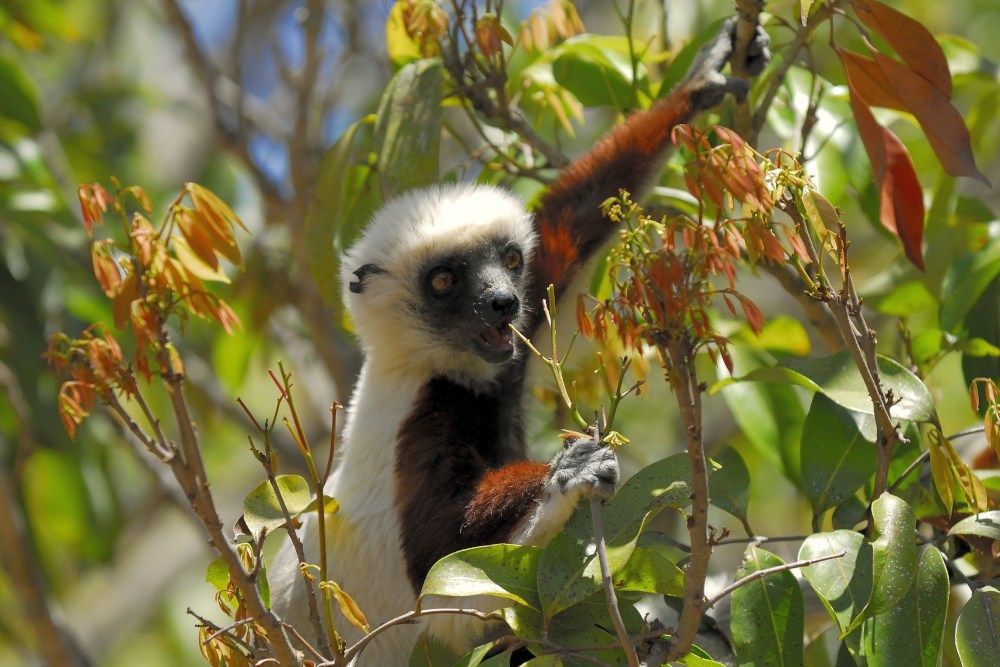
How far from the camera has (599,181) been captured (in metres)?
3.79

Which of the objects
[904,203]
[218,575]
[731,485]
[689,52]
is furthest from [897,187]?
[218,575]

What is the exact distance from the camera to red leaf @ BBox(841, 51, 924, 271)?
225 centimetres

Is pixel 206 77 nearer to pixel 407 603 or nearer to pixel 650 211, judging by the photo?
pixel 650 211

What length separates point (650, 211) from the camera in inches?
144

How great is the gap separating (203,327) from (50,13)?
2167mm

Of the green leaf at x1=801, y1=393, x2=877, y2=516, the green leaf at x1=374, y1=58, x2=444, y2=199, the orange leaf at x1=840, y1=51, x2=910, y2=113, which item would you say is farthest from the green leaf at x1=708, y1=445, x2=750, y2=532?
the green leaf at x1=374, y1=58, x2=444, y2=199

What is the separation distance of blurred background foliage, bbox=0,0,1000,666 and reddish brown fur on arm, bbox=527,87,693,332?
0.18m

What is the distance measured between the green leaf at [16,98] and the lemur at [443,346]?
6.73 feet

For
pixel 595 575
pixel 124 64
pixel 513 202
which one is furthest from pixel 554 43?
pixel 124 64

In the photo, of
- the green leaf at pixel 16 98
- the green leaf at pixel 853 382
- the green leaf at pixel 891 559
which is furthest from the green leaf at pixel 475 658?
the green leaf at pixel 16 98

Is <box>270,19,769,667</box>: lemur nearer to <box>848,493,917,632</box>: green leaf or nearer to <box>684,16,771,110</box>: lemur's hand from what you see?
<box>684,16,771,110</box>: lemur's hand

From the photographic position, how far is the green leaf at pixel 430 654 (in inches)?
103

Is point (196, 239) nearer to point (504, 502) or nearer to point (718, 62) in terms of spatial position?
point (504, 502)

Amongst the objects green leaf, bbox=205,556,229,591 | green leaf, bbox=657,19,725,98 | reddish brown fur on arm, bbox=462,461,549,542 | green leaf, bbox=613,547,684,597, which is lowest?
green leaf, bbox=613,547,684,597
